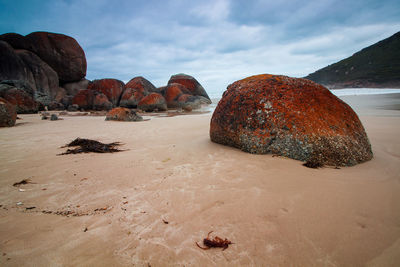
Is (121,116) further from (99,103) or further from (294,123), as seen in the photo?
(99,103)

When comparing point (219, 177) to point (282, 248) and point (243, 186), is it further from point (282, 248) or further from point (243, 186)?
point (282, 248)

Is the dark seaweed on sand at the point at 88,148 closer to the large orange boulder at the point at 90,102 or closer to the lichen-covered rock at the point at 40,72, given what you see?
the large orange boulder at the point at 90,102

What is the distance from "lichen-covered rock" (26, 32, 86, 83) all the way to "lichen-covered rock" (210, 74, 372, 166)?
24.4 m

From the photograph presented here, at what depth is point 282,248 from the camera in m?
1.06

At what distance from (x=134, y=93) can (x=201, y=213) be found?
1643 centimetres

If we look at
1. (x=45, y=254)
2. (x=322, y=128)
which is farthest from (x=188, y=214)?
(x=322, y=128)

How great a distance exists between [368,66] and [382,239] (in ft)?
162

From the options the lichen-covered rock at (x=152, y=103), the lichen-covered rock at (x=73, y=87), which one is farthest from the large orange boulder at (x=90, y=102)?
the lichen-covered rock at (x=73, y=87)

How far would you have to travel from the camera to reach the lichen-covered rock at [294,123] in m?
2.31

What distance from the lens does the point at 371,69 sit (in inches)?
1328

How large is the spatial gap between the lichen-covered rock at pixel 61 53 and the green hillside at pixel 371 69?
41822mm

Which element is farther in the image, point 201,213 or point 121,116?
point 121,116

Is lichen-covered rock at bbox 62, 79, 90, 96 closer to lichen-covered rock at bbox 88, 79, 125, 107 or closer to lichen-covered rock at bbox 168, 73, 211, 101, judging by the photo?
lichen-covered rock at bbox 88, 79, 125, 107

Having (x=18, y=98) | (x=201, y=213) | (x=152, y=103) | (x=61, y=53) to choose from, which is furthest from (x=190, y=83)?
(x=201, y=213)
